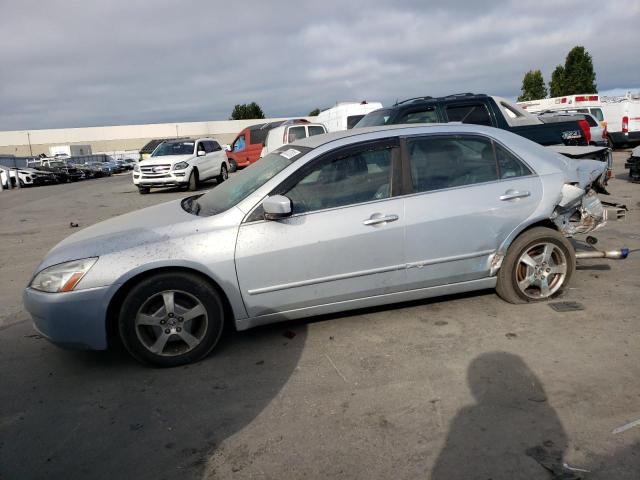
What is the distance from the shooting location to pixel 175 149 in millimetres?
16891

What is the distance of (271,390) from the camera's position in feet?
10.6

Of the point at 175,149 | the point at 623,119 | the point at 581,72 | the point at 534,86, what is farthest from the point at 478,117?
the point at 534,86

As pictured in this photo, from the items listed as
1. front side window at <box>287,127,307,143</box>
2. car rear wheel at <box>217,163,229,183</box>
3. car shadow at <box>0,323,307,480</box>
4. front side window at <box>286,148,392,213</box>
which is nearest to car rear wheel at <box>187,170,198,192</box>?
car rear wheel at <box>217,163,229,183</box>

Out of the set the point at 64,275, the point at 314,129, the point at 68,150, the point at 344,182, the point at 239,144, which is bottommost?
the point at 64,275

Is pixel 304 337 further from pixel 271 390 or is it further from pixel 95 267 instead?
pixel 95 267

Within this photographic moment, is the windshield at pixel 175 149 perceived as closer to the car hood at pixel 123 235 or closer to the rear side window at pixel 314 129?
the rear side window at pixel 314 129

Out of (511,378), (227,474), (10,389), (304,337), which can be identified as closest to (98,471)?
(227,474)

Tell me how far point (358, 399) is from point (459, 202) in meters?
1.81

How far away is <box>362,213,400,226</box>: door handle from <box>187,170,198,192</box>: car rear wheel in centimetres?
1296

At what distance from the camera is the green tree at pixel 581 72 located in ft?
176

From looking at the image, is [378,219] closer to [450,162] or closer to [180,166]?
[450,162]

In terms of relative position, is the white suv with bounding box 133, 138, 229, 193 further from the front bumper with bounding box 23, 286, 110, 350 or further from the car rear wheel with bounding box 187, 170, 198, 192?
the front bumper with bounding box 23, 286, 110, 350

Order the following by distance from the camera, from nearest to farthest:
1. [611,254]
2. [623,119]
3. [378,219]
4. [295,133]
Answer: [378,219] < [611,254] < [295,133] < [623,119]

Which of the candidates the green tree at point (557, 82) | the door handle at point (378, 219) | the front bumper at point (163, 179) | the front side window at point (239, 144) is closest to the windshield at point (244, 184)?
the door handle at point (378, 219)
